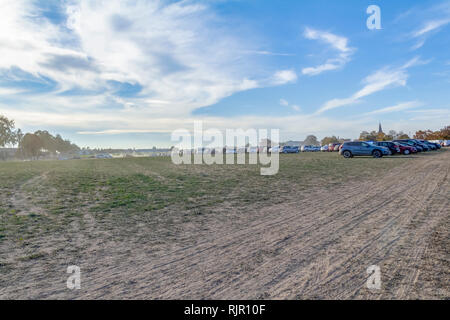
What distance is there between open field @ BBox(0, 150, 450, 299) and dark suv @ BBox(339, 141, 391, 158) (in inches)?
766

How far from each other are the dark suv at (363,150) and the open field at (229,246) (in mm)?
19458

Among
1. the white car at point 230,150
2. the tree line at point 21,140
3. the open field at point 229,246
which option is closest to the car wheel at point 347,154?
the open field at point 229,246

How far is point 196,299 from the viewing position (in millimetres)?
2842

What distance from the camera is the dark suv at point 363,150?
25655 mm

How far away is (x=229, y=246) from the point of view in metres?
4.30

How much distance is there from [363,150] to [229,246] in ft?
85.5

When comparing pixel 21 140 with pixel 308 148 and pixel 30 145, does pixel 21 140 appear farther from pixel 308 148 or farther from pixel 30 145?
pixel 308 148

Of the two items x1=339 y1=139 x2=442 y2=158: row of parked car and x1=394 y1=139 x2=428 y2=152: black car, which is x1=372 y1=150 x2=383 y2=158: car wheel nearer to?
x1=339 y1=139 x2=442 y2=158: row of parked car

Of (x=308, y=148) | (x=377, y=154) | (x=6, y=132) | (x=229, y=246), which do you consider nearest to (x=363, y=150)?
(x=377, y=154)

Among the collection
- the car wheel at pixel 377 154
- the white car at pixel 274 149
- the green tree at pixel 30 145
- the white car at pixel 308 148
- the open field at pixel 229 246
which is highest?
the green tree at pixel 30 145

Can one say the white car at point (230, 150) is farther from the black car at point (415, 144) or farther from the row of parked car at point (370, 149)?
the row of parked car at point (370, 149)
